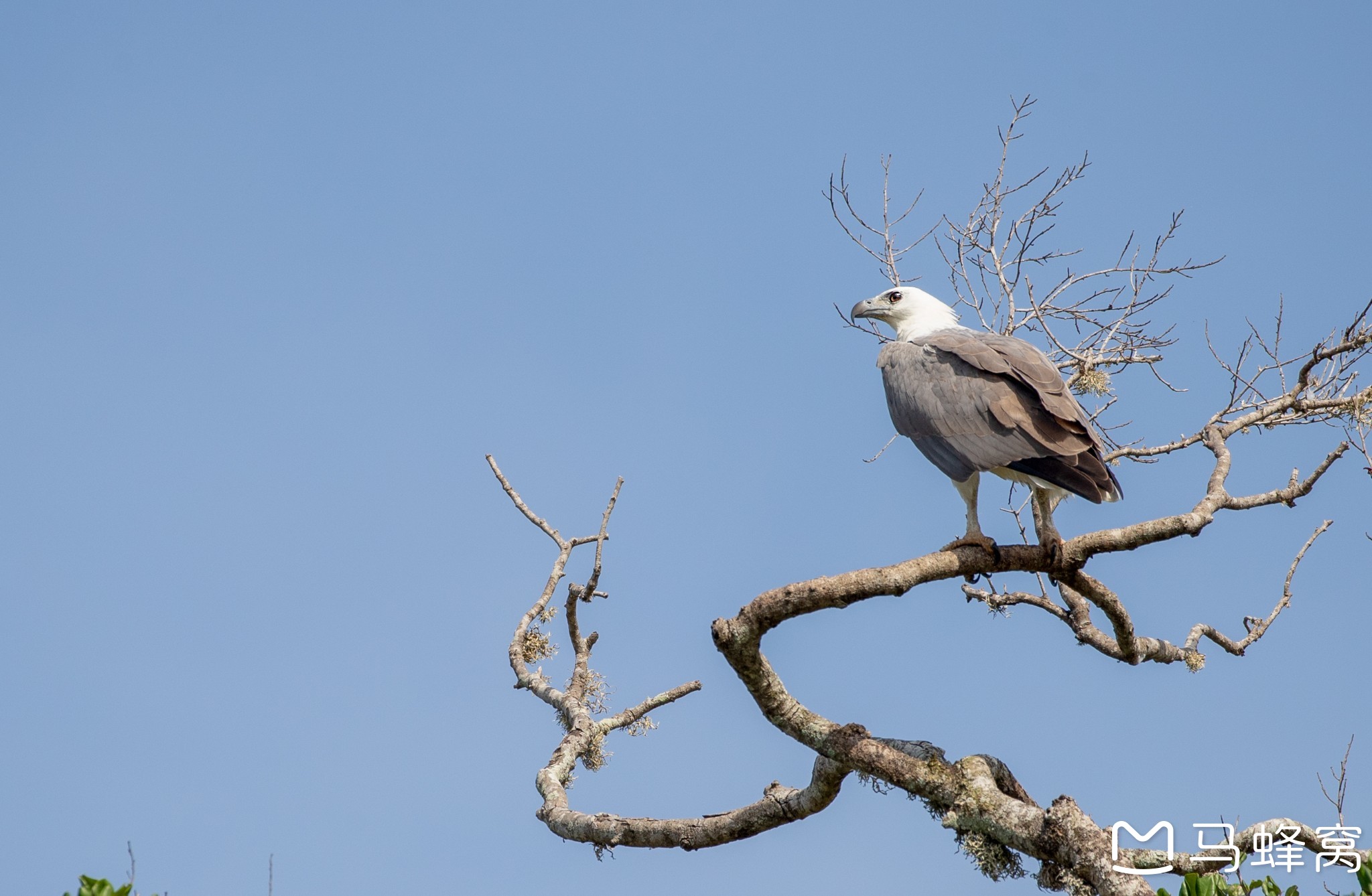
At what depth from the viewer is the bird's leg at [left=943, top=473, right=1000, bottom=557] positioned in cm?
568

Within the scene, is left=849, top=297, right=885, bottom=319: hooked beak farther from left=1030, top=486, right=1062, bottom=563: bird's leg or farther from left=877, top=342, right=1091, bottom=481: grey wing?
left=1030, top=486, right=1062, bottom=563: bird's leg

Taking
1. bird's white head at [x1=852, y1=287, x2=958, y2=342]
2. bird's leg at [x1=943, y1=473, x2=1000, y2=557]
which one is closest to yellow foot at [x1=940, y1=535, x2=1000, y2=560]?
bird's leg at [x1=943, y1=473, x2=1000, y2=557]

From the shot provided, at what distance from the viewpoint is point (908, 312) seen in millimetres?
7789

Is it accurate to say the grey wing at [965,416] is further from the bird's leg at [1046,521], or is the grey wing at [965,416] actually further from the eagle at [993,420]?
the bird's leg at [1046,521]

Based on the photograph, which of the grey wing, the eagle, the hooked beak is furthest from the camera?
the hooked beak

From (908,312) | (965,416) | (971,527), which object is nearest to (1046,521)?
(971,527)

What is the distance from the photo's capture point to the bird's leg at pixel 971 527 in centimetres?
568

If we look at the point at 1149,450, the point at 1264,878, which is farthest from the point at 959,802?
the point at 1149,450

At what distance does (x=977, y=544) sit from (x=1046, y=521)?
43 cm

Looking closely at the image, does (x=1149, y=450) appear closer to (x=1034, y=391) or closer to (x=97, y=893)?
(x=1034, y=391)

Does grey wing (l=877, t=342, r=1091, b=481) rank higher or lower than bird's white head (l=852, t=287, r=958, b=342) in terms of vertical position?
lower

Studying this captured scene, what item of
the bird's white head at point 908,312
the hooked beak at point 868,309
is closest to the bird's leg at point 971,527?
the bird's white head at point 908,312

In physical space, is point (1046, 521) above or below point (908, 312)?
below

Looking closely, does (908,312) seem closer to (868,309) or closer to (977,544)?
(868,309)
